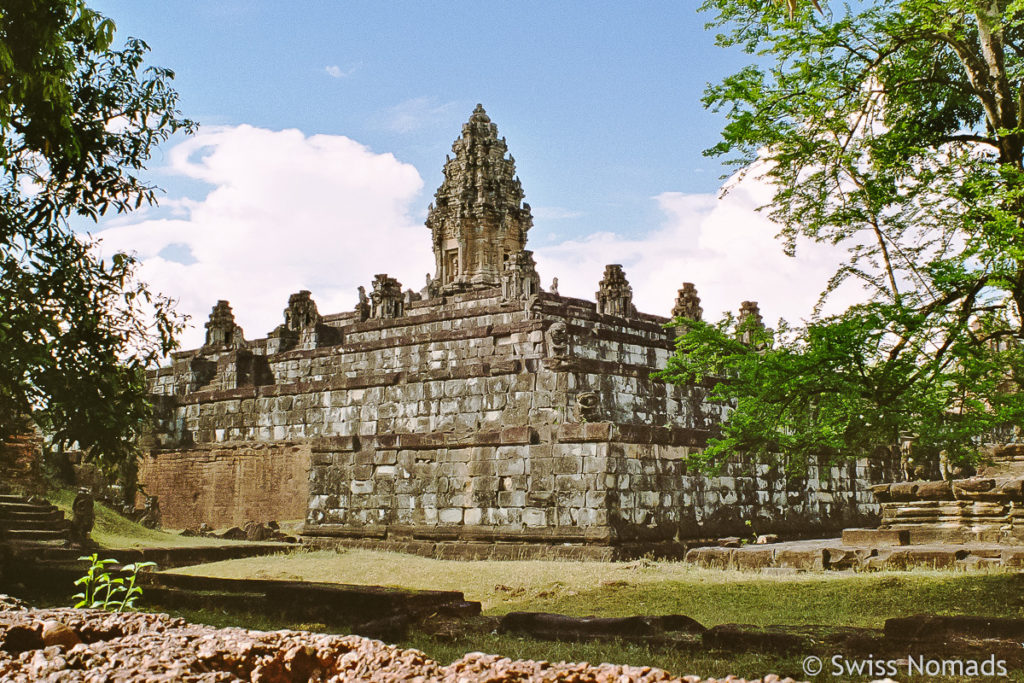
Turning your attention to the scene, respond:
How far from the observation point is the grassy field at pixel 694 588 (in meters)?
8.64

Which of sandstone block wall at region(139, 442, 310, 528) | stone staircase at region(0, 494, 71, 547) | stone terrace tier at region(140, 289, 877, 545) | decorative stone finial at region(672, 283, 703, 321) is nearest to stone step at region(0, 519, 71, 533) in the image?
stone staircase at region(0, 494, 71, 547)

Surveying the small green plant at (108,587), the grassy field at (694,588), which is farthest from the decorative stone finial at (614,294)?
the small green plant at (108,587)

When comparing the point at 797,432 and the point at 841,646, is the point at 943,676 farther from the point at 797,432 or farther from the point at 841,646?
A: the point at 797,432

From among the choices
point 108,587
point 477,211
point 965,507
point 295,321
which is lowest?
point 108,587

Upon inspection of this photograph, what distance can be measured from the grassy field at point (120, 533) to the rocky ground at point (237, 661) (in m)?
12.5

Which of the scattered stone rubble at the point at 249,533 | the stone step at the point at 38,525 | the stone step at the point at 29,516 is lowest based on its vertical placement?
the scattered stone rubble at the point at 249,533

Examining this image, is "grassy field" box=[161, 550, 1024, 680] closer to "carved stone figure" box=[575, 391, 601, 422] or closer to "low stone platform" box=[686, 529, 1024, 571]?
"low stone platform" box=[686, 529, 1024, 571]

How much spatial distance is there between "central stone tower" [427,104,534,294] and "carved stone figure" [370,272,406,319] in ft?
30.7

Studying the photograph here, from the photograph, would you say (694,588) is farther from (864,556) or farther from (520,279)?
(520,279)

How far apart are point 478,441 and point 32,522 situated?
26.0 feet

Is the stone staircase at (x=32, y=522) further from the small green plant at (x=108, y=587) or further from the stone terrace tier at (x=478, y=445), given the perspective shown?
the stone terrace tier at (x=478, y=445)

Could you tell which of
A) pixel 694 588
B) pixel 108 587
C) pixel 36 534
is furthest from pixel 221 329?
pixel 694 588

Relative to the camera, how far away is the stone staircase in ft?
46.4

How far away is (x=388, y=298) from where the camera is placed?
27547mm
